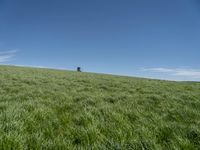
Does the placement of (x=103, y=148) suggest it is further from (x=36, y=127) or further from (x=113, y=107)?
(x=113, y=107)

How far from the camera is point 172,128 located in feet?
16.7

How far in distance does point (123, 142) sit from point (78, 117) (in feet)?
6.99

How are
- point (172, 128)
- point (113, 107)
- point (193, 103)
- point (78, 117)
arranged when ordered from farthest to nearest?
point (193, 103), point (113, 107), point (78, 117), point (172, 128)

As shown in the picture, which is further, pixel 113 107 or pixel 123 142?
pixel 113 107

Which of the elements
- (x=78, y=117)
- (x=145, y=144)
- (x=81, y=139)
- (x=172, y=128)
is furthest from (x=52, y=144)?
(x=172, y=128)

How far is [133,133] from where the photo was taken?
4621 millimetres

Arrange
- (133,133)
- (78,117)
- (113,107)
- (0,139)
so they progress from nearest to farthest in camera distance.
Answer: (0,139) < (133,133) < (78,117) < (113,107)

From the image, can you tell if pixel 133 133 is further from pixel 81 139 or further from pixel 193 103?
pixel 193 103

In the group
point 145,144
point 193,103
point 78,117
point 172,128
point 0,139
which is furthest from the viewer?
point 193,103

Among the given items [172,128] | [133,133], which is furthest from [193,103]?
[133,133]

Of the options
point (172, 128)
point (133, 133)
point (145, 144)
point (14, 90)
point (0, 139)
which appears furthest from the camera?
point (14, 90)

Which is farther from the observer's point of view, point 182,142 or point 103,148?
point 182,142

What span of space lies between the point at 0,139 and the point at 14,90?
7.63 m

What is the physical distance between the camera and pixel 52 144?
12.6ft
